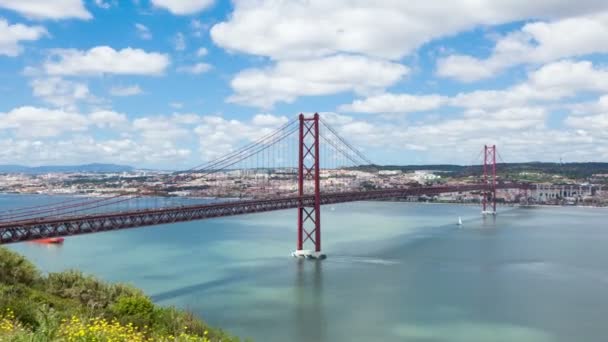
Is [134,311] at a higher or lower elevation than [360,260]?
higher

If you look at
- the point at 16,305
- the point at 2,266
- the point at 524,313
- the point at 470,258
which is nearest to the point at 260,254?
the point at 470,258

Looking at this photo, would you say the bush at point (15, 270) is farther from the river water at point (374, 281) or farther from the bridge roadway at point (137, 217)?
the river water at point (374, 281)

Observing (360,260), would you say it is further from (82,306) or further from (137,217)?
(82,306)

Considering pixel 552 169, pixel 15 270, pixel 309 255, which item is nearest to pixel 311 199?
pixel 309 255

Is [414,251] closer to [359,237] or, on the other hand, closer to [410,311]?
[359,237]

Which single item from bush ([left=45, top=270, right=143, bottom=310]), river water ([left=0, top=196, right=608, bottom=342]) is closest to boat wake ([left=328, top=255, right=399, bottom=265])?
river water ([left=0, top=196, right=608, bottom=342])

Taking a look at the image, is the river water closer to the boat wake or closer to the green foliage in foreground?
the boat wake
